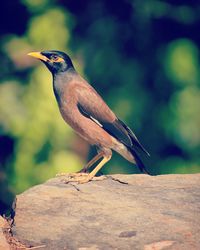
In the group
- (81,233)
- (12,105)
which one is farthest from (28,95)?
(81,233)

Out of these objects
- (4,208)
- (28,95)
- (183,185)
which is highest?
(28,95)

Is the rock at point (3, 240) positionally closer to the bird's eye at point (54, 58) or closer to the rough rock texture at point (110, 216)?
the rough rock texture at point (110, 216)

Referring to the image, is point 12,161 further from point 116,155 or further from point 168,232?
point 168,232

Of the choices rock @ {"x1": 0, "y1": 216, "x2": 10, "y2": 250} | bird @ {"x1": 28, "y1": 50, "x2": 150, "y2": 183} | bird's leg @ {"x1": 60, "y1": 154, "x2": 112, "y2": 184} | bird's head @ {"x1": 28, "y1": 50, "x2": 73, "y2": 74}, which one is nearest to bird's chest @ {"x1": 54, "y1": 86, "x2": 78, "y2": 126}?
bird @ {"x1": 28, "y1": 50, "x2": 150, "y2": 183}

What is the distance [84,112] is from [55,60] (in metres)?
0.69

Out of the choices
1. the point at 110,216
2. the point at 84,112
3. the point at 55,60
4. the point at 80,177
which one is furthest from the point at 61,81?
the point at 110,216

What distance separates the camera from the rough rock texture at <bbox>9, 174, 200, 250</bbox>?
688 cm

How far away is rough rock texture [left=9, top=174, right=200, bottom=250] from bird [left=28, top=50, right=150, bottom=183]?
0.70 m

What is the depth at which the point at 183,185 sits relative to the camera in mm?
8391

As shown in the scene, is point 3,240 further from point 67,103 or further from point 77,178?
point 67,103

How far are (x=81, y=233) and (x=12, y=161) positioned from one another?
4912 millimetres

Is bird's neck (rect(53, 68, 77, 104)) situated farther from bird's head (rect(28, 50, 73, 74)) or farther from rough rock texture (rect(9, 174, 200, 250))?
rough rock texture (rect(9, 174, 200, 250))

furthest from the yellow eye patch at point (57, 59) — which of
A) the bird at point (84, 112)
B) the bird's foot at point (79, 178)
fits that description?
the bird's foot at point (79, 178)

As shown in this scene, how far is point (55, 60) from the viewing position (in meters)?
9.15
